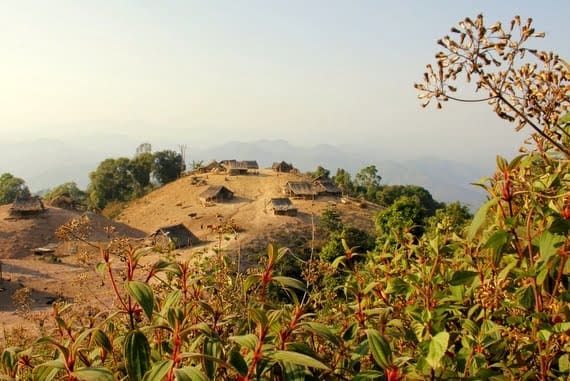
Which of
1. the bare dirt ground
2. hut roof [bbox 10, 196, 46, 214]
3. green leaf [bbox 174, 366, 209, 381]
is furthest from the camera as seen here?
hut roof [bbox 10, 196, 46, 214]

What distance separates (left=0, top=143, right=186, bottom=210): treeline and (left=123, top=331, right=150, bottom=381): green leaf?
4962 cm

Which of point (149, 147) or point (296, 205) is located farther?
point (149, 147)

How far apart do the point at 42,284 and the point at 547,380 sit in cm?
2578

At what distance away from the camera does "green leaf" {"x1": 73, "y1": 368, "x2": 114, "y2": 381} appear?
124 cm

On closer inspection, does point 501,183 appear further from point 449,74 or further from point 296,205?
point 296,205

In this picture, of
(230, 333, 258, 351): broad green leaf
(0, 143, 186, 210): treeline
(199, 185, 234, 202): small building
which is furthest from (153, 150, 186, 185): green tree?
(230, 333, 258, 351): broad green leaf

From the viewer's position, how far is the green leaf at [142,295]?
131 centimetres

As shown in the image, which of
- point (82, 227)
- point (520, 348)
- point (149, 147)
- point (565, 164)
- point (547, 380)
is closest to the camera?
point (547, 380)

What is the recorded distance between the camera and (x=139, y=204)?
4647 cm

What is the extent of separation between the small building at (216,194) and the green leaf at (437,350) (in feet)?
134

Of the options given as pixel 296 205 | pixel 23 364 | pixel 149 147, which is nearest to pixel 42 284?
pixel 296 205

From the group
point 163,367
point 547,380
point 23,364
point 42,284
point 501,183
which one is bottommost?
point 42,284

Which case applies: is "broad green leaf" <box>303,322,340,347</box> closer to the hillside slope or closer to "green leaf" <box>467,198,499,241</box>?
"green leaf" <box>467,198,499,241</box>

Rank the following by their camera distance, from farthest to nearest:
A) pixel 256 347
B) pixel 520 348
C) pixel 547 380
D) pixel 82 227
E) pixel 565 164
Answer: pixel 82 227 < pixel 565 164 < pixel 520 348 < pixel 547 380 < pixel 256 347
